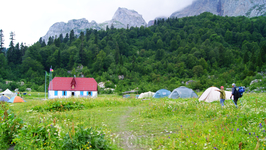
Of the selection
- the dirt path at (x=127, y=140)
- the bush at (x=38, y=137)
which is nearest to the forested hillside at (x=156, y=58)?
the dirt path at (x=127, y=140)

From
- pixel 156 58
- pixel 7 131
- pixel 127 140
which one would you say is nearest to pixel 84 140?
pixel 127 140

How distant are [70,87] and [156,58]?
9011 centimetres

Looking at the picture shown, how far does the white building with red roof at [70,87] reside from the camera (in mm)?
51062

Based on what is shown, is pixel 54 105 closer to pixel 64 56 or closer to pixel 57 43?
pixel 64 56

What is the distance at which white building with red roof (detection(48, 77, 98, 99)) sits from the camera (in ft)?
168

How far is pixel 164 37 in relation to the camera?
168375 mm

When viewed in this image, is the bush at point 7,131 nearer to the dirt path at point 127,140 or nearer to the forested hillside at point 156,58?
the dirt path at point 127,140

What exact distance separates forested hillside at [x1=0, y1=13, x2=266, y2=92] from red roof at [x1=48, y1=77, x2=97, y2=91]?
19.6 metres

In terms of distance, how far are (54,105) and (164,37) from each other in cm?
A: 16399

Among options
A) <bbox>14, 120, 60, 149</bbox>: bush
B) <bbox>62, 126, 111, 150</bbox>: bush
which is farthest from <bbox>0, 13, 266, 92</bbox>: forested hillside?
<bbox>62, 126, 111, 150</bbox>: bush

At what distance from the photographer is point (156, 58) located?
132 meters

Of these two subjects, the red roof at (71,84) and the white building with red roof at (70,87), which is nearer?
the white building with red roof at (70,87)

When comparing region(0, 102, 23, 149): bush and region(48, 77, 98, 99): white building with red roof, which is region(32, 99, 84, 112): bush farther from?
region(48, 77, 98, 99): white building with red roof

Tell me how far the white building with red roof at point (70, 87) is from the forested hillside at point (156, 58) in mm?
19756
